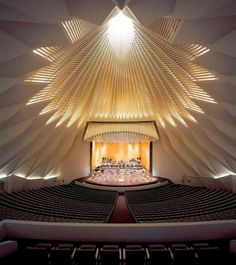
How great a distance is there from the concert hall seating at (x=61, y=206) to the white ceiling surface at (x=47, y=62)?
228 cm

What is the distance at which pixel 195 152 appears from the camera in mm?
16938

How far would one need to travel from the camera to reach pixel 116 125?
1842cm

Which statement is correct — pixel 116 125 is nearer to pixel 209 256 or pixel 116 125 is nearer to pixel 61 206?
pixel 61 206

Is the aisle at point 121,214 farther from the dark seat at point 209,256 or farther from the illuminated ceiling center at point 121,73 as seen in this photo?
the illuminated ceiling center at point 121,73

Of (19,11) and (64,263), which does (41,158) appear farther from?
(19,11)

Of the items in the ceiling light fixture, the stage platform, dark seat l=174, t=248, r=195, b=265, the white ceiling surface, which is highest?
the ceiling light fixture

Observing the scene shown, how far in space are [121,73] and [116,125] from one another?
607 centimetres

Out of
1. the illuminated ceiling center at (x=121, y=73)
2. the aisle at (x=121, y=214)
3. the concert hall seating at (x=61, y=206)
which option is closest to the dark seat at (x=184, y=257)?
the concert hall seating at (x=61, y=206)

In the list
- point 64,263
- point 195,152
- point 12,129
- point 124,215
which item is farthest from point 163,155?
point 64,263

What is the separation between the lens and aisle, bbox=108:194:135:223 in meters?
11.4

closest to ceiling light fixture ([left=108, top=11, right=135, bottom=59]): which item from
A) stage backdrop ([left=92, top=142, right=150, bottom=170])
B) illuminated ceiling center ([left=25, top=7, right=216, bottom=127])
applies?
illuminated ceiling center ([left=25, top=7, right=216, bottom=127])

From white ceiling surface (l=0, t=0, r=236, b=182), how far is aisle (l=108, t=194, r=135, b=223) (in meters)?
5.80

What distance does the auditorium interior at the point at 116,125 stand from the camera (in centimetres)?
584

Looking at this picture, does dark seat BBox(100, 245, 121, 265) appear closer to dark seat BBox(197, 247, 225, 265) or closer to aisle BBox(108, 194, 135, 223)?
dark seat BBox(197, 247, 225, 265)
